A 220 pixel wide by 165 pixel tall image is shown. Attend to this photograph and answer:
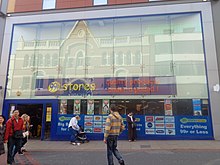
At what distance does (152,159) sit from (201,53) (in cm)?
820

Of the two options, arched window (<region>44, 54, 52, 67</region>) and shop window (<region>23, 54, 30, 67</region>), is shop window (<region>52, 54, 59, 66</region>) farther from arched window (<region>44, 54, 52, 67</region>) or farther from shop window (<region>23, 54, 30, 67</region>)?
shop window (<region>23, 54, 30, 67</region>)

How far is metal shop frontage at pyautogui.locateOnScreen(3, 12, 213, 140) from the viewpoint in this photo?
38.7ft

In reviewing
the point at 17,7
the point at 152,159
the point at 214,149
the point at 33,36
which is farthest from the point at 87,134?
the point at 17,7

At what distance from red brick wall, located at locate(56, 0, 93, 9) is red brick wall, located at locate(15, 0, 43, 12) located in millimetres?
1447

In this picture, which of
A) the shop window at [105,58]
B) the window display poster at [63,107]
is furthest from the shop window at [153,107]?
the window display poster at [63,107]

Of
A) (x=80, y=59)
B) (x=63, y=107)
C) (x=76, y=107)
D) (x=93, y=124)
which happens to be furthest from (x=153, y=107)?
(x=80, y=59)

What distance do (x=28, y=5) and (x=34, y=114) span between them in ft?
26.2

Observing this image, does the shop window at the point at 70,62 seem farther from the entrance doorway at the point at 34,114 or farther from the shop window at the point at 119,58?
the entrance doorway at the point at 34,114

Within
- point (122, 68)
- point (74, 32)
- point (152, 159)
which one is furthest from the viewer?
point (74, 32)

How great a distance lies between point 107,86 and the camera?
12625mm

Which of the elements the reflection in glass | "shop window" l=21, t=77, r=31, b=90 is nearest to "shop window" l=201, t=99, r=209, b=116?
the reflection in glass

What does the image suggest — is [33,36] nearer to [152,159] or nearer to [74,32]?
[74,32]

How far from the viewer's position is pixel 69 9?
45.9 feet

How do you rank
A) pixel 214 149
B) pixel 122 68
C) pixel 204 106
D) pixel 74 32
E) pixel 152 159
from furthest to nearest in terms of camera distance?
pixel 74 32 < pixel 122 68 < pixel 204 106 < pixel 214 149 < pixel 152 159
